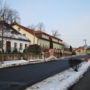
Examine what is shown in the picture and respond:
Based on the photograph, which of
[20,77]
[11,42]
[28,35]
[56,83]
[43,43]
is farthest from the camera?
[43,43]

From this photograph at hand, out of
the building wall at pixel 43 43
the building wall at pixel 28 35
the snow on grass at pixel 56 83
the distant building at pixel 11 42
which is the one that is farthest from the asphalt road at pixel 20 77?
the building wall at pixel 43 43

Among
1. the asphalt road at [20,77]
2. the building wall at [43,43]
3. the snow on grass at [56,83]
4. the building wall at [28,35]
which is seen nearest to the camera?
the snow on grass at [56,83]

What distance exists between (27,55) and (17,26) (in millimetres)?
35626

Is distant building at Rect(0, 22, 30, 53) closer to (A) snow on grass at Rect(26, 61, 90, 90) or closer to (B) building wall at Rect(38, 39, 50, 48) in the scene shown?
(B) building wall at Rect(38, 39, 50, 48)

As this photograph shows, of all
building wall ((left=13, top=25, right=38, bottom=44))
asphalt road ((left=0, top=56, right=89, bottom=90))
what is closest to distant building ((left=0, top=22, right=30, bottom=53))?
building wall ((left=13, top=25, right=38, bottom=44))

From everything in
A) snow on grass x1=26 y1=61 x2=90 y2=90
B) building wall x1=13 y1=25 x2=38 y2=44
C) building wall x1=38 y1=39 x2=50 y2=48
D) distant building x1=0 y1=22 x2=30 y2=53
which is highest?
building wall x1=13 y1=25 x2=38 y2=44

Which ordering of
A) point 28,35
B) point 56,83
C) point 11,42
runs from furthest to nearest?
point 28,35
point 11,42
point 56,83

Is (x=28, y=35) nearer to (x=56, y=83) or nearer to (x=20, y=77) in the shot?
(x=20, y=77)

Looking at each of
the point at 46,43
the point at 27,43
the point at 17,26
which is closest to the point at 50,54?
the point at 27,43

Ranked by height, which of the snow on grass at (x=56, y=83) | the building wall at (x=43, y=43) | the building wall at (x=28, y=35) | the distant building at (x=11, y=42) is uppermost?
the building wall at (x=28, y=35)

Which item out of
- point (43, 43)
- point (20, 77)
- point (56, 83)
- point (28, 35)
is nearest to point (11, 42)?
point (28, 35)

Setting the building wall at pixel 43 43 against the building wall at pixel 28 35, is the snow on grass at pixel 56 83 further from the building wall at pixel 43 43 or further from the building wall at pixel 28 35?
the building wall at pixel 43 43

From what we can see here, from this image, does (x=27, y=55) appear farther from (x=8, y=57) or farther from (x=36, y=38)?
(x=36, y=38)

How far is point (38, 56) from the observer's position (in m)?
53.5
